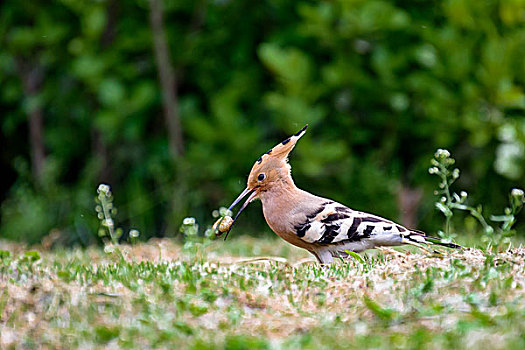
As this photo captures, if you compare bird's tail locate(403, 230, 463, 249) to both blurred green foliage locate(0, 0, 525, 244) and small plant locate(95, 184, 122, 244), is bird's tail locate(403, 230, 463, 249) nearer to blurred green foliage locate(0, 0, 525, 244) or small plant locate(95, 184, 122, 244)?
small plant locate(95, 184, 122, 244)

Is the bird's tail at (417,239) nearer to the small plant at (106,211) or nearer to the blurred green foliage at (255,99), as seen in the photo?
the small plant at (106,211)

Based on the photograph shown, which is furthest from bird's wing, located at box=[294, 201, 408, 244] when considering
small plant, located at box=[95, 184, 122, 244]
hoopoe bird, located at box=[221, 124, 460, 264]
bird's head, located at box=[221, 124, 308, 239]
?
small plant, located at box=[95, 184, 122, 244]

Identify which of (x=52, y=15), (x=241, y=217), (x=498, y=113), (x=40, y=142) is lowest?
(x=241, y=217)

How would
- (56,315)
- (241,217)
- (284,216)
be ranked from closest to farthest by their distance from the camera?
1. (56,315)
2. (284,216)
3. (241,217)

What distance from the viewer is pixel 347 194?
7.96 meters

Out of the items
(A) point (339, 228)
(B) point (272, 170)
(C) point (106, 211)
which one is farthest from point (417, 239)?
(C) point (106, 211)

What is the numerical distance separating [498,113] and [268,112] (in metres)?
2.42

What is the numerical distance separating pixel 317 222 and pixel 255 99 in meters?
4.07

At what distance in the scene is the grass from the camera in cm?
289

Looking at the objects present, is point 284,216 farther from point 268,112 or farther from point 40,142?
point 40,142

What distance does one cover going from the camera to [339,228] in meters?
4.24

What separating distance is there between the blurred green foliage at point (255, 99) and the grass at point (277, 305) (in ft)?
11.4

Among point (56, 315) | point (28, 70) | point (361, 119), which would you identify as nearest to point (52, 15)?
point (28, 70)

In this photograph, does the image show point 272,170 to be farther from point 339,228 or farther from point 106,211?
point 106,211
